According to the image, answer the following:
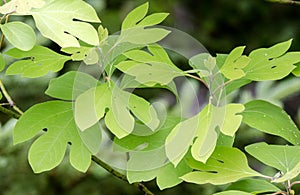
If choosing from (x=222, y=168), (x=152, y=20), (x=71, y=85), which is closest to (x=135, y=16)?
(x=152, y=20)

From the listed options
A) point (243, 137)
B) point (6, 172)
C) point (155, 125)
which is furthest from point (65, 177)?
point (155, 125)

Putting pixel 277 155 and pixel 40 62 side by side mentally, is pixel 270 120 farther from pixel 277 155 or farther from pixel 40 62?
pixel 40 62

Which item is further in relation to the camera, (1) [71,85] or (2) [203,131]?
(1) [71,85]

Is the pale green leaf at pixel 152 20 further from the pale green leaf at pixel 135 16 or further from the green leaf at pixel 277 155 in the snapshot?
the green leaf at pixel 277 155

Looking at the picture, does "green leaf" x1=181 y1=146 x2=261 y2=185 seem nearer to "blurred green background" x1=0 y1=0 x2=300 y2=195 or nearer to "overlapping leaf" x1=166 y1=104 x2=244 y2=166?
"overlapping leaf" x1=166 y1=104 x2=244 y2=166

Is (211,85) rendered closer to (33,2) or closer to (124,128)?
(124,128)

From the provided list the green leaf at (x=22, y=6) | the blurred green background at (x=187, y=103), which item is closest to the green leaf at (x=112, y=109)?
the green leaf at (x=22, y=6)

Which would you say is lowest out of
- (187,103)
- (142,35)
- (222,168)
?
(187,103)
